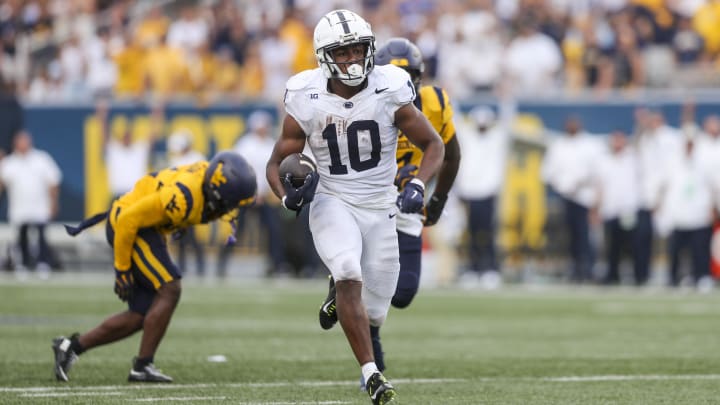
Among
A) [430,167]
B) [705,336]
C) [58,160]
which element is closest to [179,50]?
[58,160]

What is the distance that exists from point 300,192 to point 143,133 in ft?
41.4

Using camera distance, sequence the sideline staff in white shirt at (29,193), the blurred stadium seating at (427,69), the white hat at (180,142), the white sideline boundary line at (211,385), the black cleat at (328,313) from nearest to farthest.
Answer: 1. the black cleat at (328,313)
2. the white sideline boundary line at (211,385)
3. the white hat at (180,142)
4. the blurred stadium seating at (427,69)
5. the sideline staff in white shirt at (29,193)

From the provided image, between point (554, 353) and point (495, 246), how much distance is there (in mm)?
7866

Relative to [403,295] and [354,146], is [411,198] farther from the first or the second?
[403,295]

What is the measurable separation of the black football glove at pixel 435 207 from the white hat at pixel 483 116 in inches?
343

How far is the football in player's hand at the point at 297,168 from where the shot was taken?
624cm

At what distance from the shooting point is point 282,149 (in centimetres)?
643

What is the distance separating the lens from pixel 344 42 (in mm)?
6234

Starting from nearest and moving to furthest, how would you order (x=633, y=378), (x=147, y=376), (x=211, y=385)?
1. (x=211, y=385)
2. (x=147, y=376)
3. (x=633, y=378)

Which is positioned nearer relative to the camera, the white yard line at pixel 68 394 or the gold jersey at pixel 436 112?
the white yard line at pixel 68 394

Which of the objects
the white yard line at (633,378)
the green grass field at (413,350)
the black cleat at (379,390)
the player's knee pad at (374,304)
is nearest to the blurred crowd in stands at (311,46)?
the green grass field at (413,350)

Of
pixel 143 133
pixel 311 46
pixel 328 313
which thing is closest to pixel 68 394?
pixel 328 313

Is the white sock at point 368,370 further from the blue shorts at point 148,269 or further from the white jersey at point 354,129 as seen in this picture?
the blue shorts at point 148,269

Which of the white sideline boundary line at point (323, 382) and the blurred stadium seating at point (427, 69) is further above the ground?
the blurred stadium seating at point (427, 69)
